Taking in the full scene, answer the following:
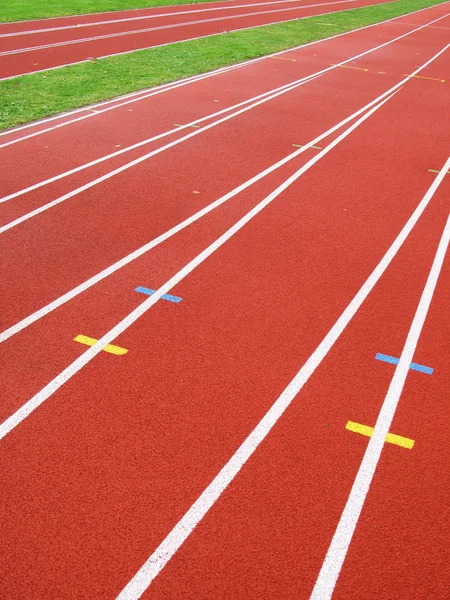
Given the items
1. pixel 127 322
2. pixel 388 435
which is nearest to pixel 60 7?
pixel 127 322

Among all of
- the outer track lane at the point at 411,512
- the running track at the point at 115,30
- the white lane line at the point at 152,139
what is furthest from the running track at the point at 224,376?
the running track at the point at 115,30

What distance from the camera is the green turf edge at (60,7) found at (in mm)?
20859

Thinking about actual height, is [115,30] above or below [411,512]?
below

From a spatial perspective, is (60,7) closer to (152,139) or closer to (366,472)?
(152,139)

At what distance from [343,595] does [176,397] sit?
70.3 inches

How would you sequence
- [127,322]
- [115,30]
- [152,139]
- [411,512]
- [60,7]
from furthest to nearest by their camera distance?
[60,7], [115,30], [152,139], [127,322], [411,512]

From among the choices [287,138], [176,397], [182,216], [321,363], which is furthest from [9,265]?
[287,138]

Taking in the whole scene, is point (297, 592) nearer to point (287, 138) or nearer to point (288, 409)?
point (288, 409)

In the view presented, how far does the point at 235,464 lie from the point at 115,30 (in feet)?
59.9

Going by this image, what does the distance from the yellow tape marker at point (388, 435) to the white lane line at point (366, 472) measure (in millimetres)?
33

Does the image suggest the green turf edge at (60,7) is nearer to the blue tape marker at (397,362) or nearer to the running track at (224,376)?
the running track at (224,376)

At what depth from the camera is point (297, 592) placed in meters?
3.33

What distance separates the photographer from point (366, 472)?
411 centimetres

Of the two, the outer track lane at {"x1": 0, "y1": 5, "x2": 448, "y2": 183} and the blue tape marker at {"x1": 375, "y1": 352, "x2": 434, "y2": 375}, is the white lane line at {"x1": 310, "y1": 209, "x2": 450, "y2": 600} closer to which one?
the blue tape marker at {"x1": 375, "y1": 352, "x2": 434, "y2": 375}
